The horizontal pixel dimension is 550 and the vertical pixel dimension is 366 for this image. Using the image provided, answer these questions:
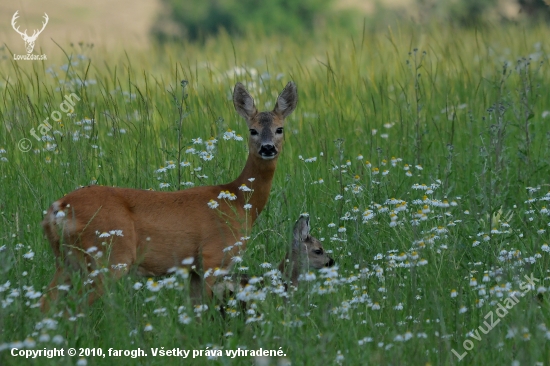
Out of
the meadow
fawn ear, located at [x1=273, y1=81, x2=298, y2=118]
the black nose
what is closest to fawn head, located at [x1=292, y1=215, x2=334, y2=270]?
the meadow

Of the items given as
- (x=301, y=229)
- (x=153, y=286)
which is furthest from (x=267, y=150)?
(x=153, y=286)

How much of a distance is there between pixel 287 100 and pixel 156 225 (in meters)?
1.70

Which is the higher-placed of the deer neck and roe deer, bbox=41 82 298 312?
the deer neck

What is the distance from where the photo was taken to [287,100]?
20.9ft

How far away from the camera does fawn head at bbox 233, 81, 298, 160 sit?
5.79 metres

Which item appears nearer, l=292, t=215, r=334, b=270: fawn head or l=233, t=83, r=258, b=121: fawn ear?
l=292, t=215, r=334, b=270: fawn head

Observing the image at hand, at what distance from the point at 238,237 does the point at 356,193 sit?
3.33ft

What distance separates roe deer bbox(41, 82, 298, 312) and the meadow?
0.18 meters

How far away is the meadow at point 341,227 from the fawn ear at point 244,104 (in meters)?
0.19

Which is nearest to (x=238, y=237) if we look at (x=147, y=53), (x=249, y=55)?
(x=249, y=55)

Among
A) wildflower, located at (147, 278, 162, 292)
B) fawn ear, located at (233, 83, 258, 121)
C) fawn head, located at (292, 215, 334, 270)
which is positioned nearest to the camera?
wildflower, located at (147, 278, 162, 292)

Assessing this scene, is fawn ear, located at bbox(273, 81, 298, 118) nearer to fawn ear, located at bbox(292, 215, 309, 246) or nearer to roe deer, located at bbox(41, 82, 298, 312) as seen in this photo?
roe deer, located at bbox(41, 82, 298, 312)

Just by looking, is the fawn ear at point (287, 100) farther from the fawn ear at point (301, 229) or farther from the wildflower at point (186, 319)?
the wildflower at point (186, 319)

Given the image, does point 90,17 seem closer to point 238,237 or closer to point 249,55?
point 249,55
